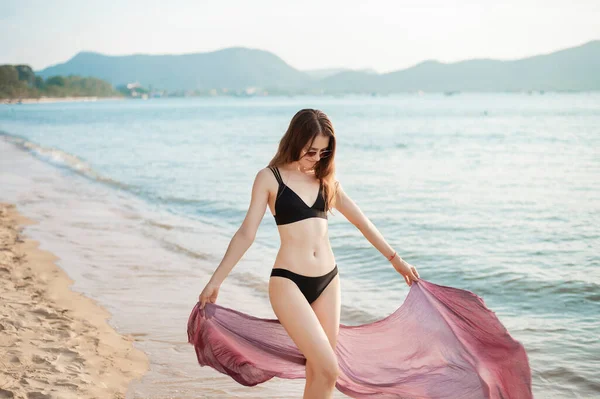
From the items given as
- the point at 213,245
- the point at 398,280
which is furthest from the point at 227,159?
the point at 398,280

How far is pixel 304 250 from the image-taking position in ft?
12.8

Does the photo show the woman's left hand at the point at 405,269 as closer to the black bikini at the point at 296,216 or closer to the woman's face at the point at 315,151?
the black bikini at the point at 296,216

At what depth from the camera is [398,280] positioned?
9.77 m

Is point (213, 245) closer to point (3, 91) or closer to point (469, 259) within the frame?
point (469, 259)

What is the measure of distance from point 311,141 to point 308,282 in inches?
32.9

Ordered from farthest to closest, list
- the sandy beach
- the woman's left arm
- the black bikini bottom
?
the sandy beach
the woman's left arm
the black bikini bottom

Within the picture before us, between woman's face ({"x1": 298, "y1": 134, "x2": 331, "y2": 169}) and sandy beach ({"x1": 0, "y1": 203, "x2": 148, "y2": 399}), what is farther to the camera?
sandy beach ({"x1": 0, "y1": 203, "x2": 148, "y2": 399})

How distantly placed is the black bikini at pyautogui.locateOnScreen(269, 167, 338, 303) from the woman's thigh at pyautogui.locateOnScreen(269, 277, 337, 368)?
0.06 meters

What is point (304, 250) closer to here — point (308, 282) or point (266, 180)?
point (308, 282)

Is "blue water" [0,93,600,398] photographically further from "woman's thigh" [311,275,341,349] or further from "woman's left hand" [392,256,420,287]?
"woman's thigh" [311,275,341,349]

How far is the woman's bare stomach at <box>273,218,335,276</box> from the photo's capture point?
388cm

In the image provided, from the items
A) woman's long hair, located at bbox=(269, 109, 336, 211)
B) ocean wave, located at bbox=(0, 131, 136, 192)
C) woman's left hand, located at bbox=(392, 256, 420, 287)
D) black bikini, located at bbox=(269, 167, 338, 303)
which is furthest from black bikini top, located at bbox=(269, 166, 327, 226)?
ocean wave, located at bbox=(0, 131, 136, 192)

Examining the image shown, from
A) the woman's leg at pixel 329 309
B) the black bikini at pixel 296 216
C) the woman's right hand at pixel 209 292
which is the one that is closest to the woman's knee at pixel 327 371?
the woman's leg at pixel 329 309

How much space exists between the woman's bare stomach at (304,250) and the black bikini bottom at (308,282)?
24mm
